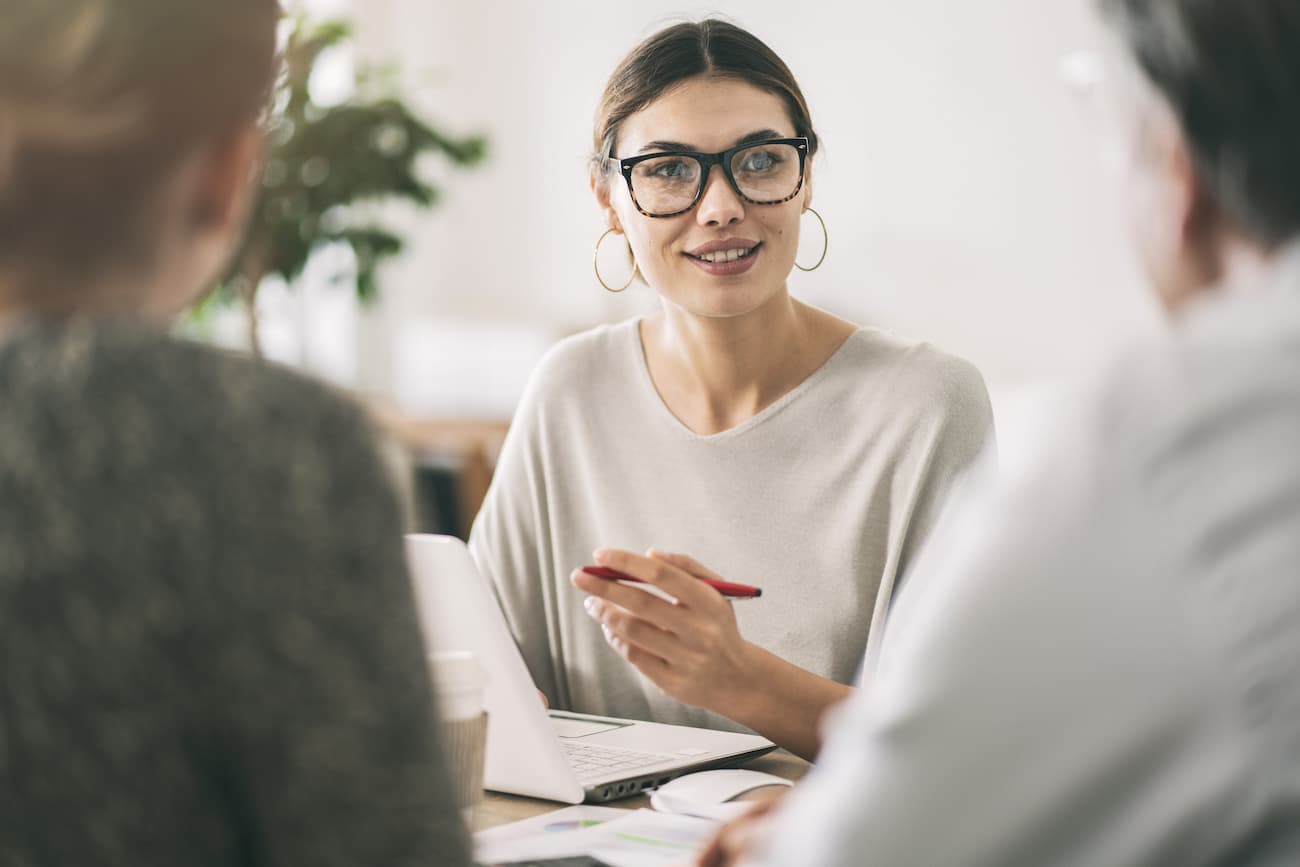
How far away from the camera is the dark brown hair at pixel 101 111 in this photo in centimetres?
63

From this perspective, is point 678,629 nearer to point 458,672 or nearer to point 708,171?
point 458,672

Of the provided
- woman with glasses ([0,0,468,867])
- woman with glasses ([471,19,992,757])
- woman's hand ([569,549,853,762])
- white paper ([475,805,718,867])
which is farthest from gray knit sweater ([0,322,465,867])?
woman with glasses ([471,19,992,757])

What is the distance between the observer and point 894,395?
174cm

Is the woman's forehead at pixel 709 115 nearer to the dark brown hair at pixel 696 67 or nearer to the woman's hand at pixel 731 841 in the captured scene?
the dark brown hair at pixel 696 67

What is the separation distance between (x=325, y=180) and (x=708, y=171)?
2.38 meters

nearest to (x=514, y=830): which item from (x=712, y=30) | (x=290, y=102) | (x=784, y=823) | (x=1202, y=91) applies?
(x=784, y=823)

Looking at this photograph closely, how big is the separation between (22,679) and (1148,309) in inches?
149

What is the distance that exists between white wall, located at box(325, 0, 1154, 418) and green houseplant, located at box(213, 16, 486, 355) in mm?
593

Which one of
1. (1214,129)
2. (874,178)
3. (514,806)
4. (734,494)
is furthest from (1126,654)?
(874,178)

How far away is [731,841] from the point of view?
35.4 inches

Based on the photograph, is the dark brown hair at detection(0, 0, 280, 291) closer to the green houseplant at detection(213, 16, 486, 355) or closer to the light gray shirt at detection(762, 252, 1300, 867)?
the light gray shirt at detection(762, 252, 1300, 867)

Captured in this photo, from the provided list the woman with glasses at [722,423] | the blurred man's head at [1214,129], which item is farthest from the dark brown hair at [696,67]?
the blurred man's head at [1214,129]

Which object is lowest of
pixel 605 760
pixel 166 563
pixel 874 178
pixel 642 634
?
pixel 605 760

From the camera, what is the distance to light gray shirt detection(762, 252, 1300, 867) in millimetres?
569
